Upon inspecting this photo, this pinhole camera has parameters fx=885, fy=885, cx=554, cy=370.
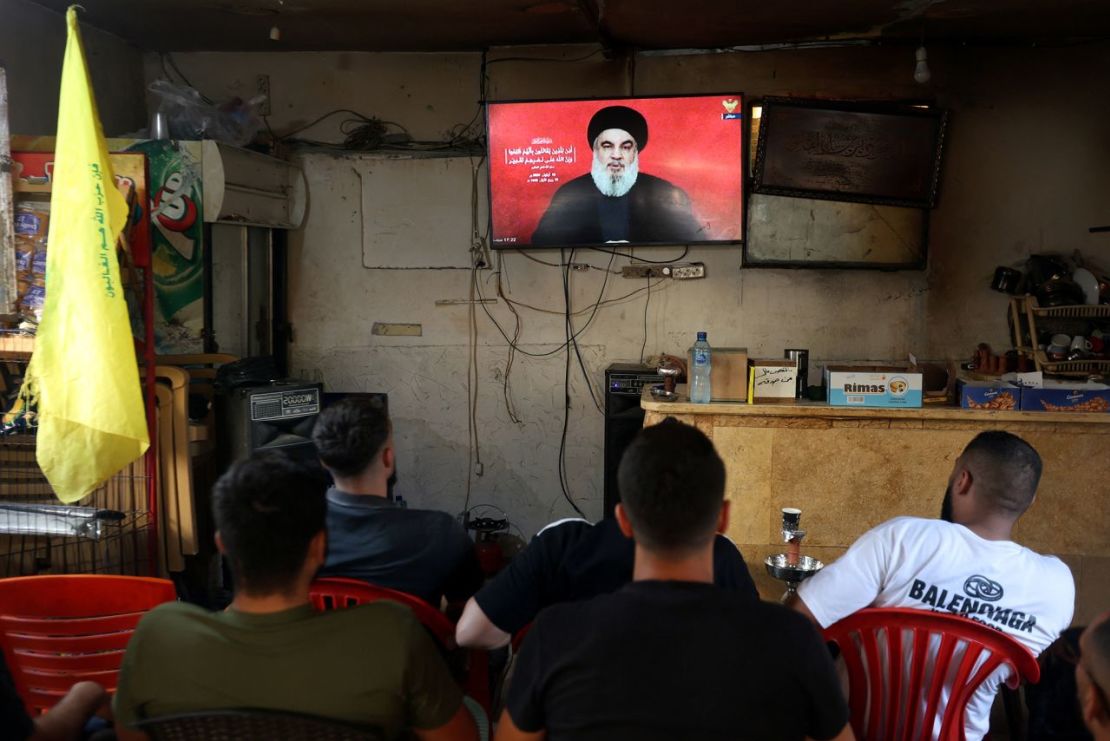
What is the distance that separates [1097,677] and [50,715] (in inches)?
67.5

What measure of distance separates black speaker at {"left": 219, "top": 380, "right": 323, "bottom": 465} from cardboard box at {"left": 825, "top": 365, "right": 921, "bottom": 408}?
7.66 ft

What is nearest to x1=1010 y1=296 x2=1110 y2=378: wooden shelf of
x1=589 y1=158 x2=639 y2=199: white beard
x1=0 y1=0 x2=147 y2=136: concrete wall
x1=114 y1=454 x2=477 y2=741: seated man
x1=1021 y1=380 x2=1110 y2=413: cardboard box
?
x1=1021 y1=380 x2=1110 y2=413: cardboard box

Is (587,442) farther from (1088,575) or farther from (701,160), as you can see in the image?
(1088,575)

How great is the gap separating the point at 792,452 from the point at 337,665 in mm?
2573

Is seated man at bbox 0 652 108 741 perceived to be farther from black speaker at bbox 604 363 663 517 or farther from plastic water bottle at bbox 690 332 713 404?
black speaker at bbox 604 363 663 517

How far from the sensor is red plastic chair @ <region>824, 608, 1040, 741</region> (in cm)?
182

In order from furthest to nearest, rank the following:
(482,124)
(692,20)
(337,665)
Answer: (482,124), (692,20), (337,665)

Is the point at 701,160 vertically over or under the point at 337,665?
over

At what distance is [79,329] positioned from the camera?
9.04ft

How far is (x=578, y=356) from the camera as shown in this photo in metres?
5.19

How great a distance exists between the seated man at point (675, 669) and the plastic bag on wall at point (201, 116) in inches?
156

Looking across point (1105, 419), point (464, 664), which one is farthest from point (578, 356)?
point (464, 664)

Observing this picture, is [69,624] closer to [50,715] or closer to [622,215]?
[50,715]

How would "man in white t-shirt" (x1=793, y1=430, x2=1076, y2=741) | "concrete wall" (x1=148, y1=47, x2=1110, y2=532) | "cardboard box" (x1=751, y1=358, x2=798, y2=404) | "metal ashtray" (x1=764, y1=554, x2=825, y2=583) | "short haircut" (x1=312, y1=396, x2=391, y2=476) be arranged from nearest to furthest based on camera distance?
1. "man in white t-shirt" (x1=793, y1=430, x2=1076, y2=741)
2. "short haircut" (x1=312, y1=396, x2=391, y2=476)
3. "metal ashtray" (x1=764, y1=554, x2=825, y2=583)
4. "cardboard box" (x1=751, y1=358, x2=798, y2=404)
5. "concrete wall" (x1=148, y1=47, x2=1110, y2=532)
